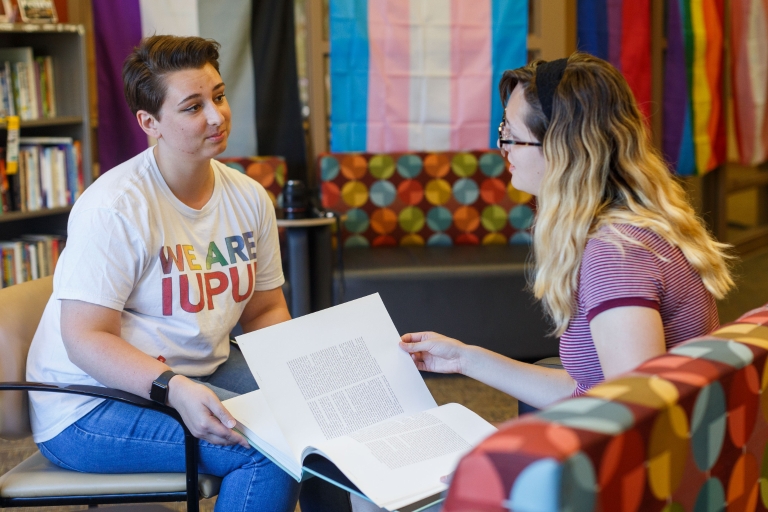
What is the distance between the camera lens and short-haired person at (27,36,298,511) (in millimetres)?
1527

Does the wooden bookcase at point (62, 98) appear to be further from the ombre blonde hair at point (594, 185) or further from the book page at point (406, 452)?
the ombre blonde hair at point (594, 185)

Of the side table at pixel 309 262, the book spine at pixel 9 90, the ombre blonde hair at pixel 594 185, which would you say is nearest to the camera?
the ombre blonde hair at pixel 594 185

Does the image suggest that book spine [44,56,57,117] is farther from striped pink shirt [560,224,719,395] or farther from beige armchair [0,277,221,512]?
striped pink shirt [560,224,719,395]

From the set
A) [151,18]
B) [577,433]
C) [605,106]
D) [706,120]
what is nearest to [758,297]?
[706,120]

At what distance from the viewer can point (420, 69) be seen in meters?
3.99

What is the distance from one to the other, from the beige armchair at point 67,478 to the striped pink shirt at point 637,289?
0.73 metres

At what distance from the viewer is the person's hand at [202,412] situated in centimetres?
143

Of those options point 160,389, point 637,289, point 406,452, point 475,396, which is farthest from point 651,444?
point 475,396

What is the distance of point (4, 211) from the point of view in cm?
330

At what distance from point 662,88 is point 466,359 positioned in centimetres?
369

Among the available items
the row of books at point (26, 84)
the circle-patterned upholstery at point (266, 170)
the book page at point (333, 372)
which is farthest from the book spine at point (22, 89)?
the book page at point (333, 372)

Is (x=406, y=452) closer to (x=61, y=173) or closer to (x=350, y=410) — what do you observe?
(x=350, y=410)

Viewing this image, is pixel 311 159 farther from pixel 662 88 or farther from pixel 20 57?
pixel 662 88

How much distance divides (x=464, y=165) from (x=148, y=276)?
2.46 metres
